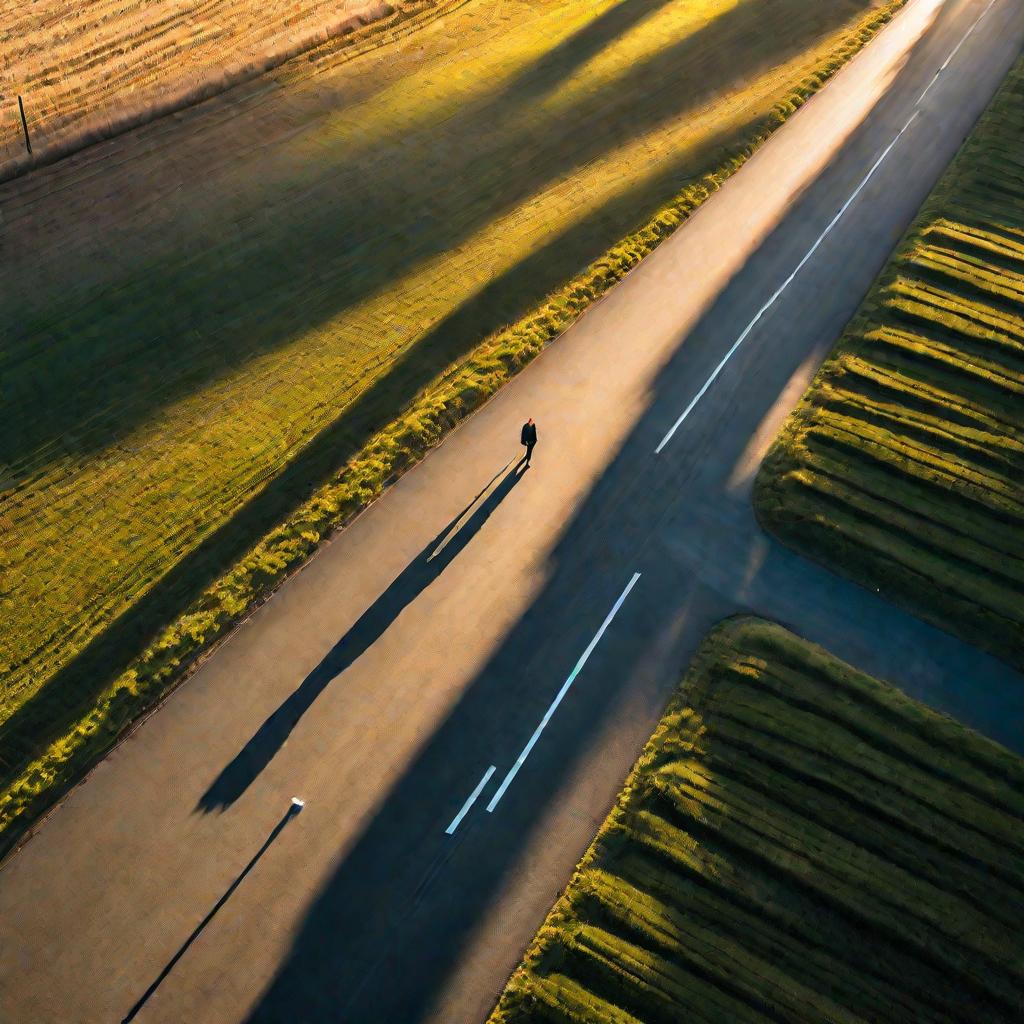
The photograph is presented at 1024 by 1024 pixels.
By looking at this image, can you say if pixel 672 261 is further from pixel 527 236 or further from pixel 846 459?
pixel 846 459

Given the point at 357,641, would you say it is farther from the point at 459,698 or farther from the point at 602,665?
the point at 602,665

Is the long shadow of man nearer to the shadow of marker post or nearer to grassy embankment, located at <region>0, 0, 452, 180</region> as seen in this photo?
the shadow of marker post

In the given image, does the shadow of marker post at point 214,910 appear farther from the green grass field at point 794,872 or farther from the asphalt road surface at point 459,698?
the green grass field at point 794,872

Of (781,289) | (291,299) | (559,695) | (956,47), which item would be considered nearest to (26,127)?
(291,299)

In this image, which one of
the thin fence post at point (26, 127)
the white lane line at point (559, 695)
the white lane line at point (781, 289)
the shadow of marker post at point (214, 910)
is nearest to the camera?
the shadow of marker post at point (214, 910)

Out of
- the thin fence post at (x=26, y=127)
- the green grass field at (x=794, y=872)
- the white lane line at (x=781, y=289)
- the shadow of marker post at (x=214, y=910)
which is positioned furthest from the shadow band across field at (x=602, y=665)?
the thin fence post at (x=26, y=127)

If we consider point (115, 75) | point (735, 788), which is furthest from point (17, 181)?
point (735, 788)
